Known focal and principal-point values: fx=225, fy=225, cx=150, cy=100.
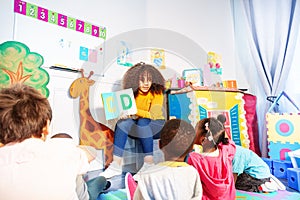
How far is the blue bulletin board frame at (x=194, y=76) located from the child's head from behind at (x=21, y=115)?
1.27m

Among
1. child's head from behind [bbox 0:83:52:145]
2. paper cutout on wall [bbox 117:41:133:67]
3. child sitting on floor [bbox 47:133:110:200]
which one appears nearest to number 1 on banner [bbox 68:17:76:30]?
paper cutout on wall [bbox 117:41:133:67]

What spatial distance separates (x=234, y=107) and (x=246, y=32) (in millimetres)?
699

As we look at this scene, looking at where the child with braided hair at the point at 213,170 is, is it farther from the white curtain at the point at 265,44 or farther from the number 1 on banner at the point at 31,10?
the number 1 on banner at the point at 31,10

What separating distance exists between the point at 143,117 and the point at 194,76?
610 mm

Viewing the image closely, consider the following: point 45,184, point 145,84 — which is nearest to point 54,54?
point 145,84

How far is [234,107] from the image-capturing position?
4.75ft

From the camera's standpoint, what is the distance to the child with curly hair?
51.0 inches

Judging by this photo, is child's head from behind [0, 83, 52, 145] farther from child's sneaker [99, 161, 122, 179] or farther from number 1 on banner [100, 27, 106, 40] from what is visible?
number 1 on banner [100, 27, 106, 40]

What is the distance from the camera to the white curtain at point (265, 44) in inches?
62.1

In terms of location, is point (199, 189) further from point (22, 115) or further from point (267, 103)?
point (267, 103)

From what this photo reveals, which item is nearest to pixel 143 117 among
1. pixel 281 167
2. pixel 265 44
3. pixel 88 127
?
pixel 88 127

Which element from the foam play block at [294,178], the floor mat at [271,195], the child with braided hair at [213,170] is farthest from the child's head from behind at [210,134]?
the foam play block at [294,178]

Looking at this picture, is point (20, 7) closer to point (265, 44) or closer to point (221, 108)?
point (221, 108)

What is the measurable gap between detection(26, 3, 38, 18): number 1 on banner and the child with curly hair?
0.61m
